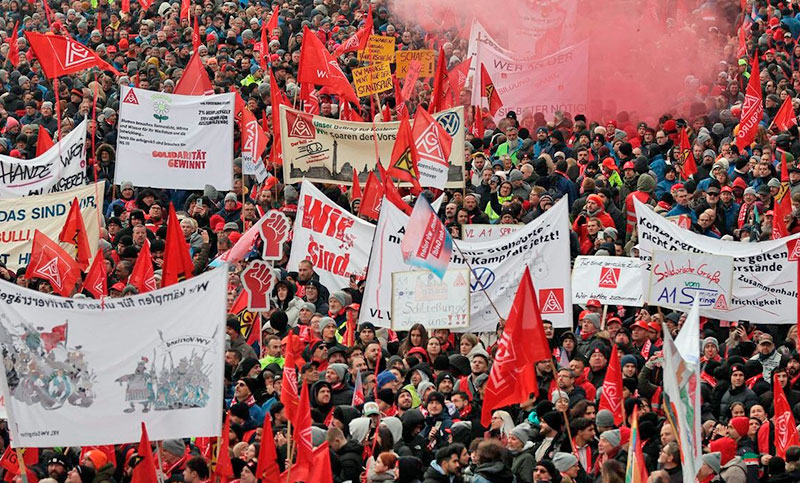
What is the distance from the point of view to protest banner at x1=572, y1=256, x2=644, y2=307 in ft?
50.4

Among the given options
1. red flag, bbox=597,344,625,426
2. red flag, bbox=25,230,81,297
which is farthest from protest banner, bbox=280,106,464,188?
red flag, bbox=597,344,625,426

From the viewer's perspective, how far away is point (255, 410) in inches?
520

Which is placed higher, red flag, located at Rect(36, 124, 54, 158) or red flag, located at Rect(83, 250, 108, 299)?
red flag, located at Rect(36, 124, 54, 158)

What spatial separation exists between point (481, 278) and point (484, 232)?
39.4 inches

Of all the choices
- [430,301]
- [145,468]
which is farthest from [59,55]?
[145,468]

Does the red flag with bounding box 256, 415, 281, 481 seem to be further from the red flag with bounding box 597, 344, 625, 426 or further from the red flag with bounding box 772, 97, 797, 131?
the red flag with bounding box 772, 97, 797, 131

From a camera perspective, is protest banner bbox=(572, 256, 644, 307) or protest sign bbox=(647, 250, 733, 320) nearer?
protest sign bbox=(647, 250, 733, 320)

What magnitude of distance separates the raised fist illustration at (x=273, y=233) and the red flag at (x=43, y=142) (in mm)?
4574

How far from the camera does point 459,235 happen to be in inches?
647

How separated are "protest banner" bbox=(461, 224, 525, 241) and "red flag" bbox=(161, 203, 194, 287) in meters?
2.39

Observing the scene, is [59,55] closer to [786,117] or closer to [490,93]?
[490,93]

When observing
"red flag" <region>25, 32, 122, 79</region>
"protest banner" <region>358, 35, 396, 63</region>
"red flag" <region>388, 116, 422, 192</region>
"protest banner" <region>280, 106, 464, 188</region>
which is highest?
"protest banner" <region>358, 35, 396, 63</region>

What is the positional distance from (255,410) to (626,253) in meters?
4.48

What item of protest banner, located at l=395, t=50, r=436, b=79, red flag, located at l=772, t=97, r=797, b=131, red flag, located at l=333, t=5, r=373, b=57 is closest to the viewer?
red flag, located at l=772, t=97, r=797, b=131
